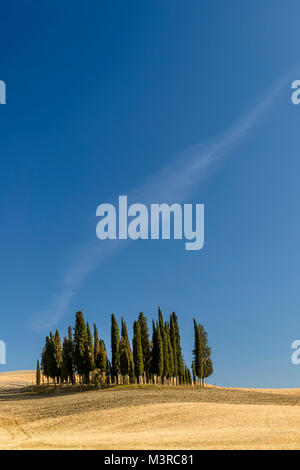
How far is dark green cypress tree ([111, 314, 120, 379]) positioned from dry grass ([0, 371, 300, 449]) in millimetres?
20070

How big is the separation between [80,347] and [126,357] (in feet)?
26.6

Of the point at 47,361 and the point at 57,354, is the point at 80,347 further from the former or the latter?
the point at 47,361

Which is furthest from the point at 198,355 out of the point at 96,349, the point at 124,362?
the point at 96,349

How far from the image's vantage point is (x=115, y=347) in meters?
72.4

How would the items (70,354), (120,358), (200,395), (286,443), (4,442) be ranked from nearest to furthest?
(286,443), (4,442), (200,395), (120,358), (70,354)

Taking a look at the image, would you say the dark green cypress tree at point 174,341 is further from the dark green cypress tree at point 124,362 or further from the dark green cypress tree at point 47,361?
the dark green cypress tree at point 47,361

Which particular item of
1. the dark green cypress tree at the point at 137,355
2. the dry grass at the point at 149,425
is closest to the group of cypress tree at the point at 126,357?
the dark green cypress tree at the point at 137,355

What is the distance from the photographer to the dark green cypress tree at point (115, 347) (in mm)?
71312

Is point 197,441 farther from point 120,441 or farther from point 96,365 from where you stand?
point 96,365

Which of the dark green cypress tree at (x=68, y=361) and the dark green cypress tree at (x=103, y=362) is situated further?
the dark green cypress tree at (x=68, y=361)

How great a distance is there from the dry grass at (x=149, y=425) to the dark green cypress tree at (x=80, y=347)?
21521 millimetres

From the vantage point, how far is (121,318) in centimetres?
7675

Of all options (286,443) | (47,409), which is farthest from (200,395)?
(286,443)
